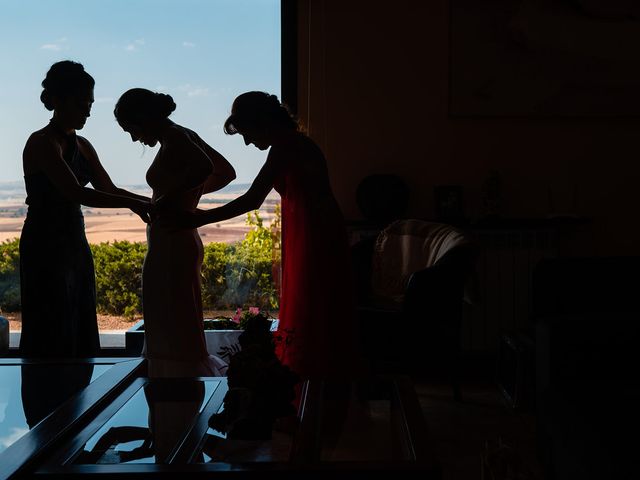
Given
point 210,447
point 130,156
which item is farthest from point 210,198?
point 210,447

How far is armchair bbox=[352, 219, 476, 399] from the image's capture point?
11.5 ft

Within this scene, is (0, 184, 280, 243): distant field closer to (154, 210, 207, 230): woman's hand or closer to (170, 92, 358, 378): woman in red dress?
(170, 92, 358, 378): woman in red dress

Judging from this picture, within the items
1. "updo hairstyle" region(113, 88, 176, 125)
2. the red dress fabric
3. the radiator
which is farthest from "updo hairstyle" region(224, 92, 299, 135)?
the radiator

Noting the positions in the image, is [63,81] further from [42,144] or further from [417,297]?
[417,297]

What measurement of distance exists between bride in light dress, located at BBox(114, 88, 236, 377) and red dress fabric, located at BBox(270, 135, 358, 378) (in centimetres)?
37

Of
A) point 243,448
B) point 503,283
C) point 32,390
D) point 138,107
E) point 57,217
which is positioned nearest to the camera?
point 243,448

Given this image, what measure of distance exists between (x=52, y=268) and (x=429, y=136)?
7.30ft

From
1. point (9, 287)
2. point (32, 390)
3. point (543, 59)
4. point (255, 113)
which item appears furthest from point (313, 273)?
point (9, 287)

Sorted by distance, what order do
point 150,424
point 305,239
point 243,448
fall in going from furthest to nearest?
point 305,239 → point 150,424 → point 243,448

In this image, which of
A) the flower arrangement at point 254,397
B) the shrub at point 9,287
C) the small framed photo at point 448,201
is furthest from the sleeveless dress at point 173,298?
the shrub at point 9,287

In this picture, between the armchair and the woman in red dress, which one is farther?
the armchair

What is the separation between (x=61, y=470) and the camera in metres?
1.63

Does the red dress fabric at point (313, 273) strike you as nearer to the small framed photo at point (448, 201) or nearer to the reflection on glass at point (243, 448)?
the small framed photo at point (448, 201)

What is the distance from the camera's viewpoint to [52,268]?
10.6 feet
